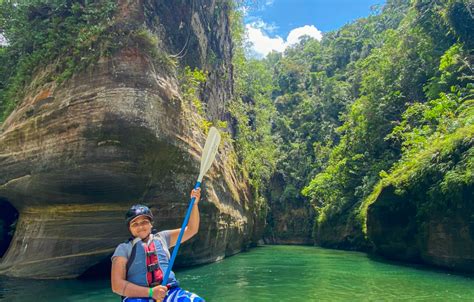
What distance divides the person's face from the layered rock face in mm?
7665

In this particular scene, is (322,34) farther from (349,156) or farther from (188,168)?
(188,168)

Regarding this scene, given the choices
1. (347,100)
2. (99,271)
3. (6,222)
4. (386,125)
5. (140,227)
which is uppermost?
(347,100)

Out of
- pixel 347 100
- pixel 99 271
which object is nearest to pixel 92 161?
pixel 99 271

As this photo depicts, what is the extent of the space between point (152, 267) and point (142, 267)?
8 centimetres

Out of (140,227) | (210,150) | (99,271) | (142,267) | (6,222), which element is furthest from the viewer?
(6,222)

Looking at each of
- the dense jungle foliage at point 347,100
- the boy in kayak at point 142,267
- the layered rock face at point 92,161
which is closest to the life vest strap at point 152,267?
the boy in kayak at point 142,267

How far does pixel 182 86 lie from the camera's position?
1382 cm

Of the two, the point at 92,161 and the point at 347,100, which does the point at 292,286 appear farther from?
the point at 347,100

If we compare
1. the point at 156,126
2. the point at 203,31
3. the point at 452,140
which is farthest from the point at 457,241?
the point at 203,31

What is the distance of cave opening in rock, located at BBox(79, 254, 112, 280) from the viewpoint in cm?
1148

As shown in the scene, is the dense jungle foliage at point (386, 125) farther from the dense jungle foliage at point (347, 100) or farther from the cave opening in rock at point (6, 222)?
the cave opening in rock at point (6, 222)

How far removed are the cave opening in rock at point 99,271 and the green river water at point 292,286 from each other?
69 cm

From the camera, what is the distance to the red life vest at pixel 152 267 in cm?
318

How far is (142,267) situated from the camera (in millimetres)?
3152
